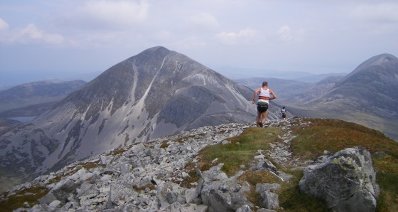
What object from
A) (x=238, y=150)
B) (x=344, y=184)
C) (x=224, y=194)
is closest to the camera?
(x=344, y=184)

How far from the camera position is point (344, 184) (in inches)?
858

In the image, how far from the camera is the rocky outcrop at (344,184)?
2133cm

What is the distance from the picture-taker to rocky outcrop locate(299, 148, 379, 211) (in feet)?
70.0

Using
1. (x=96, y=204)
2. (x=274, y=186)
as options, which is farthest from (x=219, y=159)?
(x=96, y=204)

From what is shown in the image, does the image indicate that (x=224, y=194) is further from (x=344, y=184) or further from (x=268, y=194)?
(x=344, y=184)

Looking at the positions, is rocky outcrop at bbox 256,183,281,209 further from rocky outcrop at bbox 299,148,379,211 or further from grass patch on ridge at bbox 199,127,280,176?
grass patch on ridge at bbox 199,127,280,176

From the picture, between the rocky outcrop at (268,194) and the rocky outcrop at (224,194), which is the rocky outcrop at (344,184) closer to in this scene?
the rocky outcrop at (268,194)

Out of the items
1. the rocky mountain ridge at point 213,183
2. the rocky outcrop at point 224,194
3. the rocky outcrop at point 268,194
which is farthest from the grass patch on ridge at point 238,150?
the rocky outcrop at point 268,194

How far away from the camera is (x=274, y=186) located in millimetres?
24359

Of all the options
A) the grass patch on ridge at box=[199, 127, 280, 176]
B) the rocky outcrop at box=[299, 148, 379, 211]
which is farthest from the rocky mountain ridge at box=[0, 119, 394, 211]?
the grass patch on ridge at box=[199, 127, 280, 176]

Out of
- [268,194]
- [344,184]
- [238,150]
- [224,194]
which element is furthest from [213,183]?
[238,150]

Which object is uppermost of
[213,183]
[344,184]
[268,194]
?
[344,184]

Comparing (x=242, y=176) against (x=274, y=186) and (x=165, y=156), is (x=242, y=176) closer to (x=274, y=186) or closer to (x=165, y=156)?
(x=274, y=186)

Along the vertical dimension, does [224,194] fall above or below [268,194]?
above
